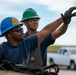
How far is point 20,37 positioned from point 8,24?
172 millimetres

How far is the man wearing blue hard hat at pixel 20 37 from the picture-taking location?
3292mm

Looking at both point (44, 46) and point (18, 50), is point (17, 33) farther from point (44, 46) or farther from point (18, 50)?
point (44, 46)

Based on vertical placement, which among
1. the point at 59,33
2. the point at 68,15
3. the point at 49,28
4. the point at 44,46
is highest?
the point at 68,15

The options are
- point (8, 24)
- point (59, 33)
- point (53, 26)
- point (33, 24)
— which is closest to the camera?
point (53, 26)

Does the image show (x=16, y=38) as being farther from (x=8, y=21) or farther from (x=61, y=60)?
(x=61, y=60)

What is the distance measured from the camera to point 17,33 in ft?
11.6

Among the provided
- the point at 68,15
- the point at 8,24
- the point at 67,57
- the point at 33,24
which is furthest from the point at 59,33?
the point at 67,57

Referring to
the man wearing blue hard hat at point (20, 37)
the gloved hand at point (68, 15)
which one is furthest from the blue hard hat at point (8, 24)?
the gloved hand at point (68, 15)

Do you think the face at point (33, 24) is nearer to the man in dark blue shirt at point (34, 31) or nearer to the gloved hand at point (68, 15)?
the man in dark blue shirt at point (34, 31)

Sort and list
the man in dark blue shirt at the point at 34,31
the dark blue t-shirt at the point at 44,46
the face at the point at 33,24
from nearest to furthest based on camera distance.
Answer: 1. the man in dark blue shirt at the point at 34,31
2. the dark blue t-shirt at the point at 44,46
3. the face at the point at 33,24

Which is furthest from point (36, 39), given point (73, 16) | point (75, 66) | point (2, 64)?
point (75, 66)

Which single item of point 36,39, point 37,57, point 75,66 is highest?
point 36,39

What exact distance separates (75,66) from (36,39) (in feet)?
76.1

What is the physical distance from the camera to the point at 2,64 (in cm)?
259
